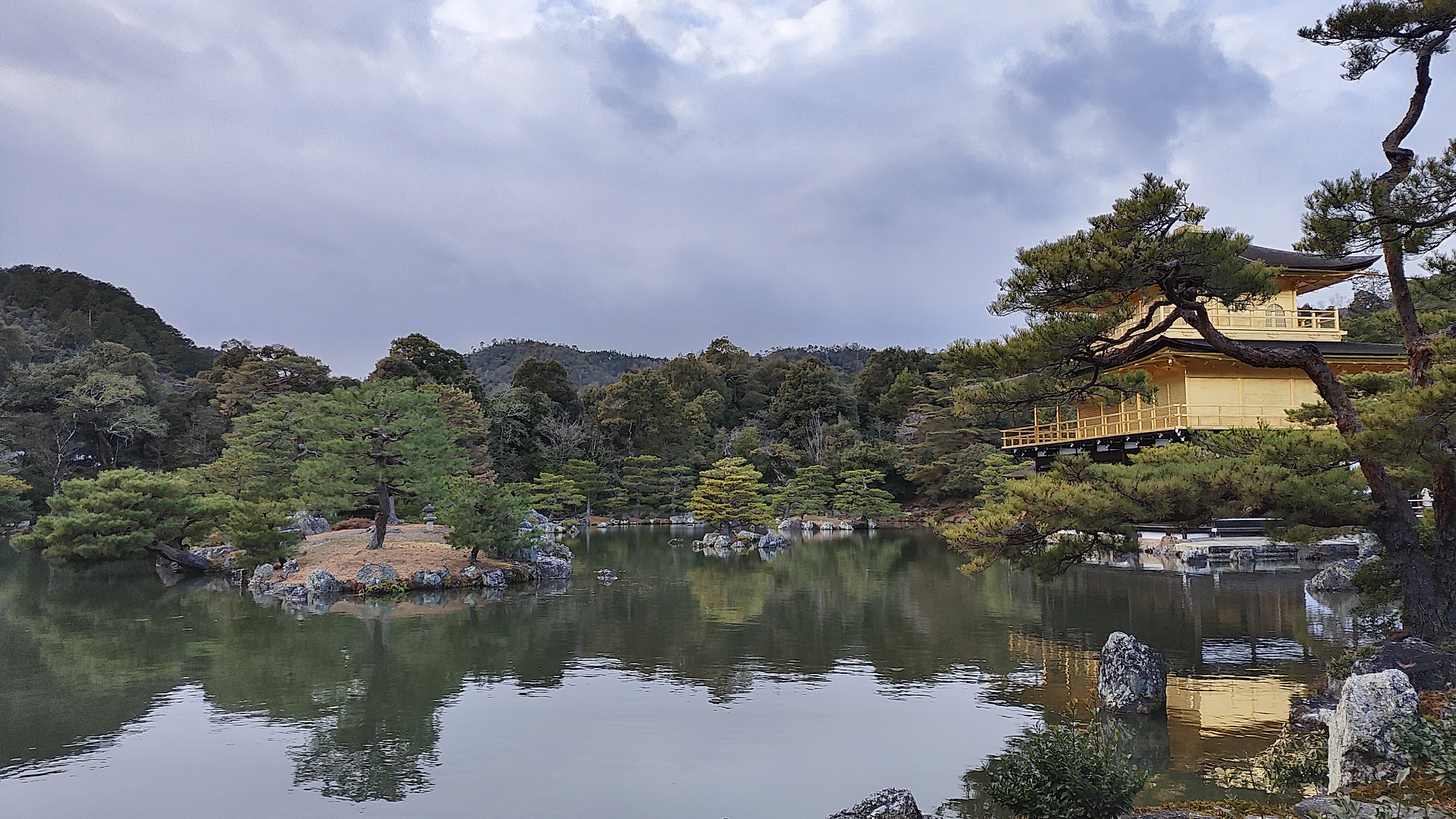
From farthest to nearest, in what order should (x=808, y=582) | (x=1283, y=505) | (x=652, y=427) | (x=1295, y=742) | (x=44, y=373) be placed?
(x=652, y=427) → (x=44, y=373) → (x=808, y=582) → (x=1283, y=505) → (x=1295, y=742)

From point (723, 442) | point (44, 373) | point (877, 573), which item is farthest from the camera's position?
point (723, 442)

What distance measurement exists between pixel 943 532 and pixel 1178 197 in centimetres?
287

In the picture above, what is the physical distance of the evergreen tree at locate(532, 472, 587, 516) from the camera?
26.6 metres

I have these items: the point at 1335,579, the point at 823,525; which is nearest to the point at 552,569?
the point at 1335,579

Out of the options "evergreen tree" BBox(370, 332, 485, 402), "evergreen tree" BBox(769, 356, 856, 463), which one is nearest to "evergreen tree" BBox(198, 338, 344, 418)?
"evergreen tree" BBox(370, 332, 485, 402)

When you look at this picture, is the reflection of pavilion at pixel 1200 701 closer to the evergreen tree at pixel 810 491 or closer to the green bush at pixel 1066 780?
the green bush at pixel 1066 780

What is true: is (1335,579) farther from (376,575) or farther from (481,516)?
(376,575)

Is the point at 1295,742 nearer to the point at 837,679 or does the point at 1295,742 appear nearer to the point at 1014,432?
the point at 837,679

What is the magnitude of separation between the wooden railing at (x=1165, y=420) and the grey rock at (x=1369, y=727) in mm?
10891

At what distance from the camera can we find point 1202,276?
5.89 m

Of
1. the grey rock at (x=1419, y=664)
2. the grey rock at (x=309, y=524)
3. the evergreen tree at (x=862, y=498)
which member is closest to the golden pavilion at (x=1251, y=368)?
the grey rock at (x=1419, y=664)

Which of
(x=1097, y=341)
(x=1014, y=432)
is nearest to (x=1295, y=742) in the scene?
(x=1097, y=341)

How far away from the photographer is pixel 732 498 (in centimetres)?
2478

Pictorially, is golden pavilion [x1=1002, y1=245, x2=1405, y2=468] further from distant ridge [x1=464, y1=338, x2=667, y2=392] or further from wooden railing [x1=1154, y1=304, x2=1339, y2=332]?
distant ridge [x1=464, y1=338, x2=667, y2=392]
